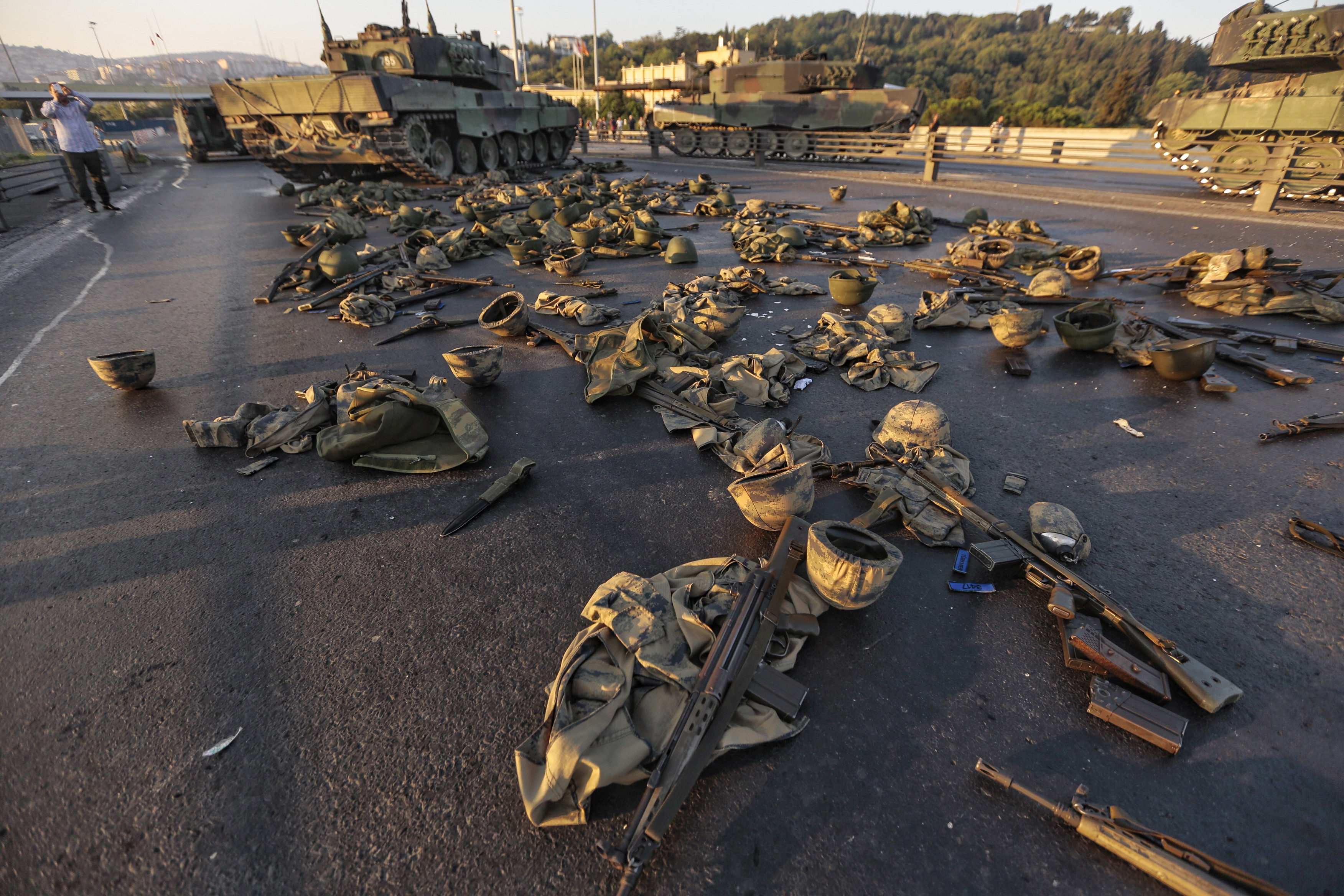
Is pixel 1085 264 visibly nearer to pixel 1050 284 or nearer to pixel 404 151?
pixel 1050 284

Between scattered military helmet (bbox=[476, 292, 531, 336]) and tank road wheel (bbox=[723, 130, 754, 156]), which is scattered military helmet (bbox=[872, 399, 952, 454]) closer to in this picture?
scattered military helmet (bbox=[476, 292, 531, 336])

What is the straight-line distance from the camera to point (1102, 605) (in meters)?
2.55

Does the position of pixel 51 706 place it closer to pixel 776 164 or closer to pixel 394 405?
pixel 394 405

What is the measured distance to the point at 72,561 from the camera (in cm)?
309

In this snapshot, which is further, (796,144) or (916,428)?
(796,144)

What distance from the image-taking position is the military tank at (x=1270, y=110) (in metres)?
10.8

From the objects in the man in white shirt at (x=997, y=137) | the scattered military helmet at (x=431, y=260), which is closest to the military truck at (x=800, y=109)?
the man in white shirt at (x=997, y=137)

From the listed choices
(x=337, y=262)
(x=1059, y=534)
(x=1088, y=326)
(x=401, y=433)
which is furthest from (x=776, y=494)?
(x=337, y=262)

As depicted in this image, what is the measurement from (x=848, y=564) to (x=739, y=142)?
2496 cm

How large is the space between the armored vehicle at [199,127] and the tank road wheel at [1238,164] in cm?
3963

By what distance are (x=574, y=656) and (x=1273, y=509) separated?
404cm

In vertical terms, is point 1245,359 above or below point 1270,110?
below

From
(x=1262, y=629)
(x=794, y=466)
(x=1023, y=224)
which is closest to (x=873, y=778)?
(x=794, y=466)

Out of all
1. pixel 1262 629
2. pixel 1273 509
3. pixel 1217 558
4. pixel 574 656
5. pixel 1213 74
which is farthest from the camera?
pixel 1213 74
